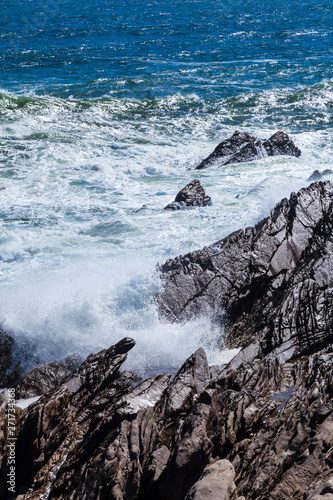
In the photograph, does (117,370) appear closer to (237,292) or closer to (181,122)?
(237,292)

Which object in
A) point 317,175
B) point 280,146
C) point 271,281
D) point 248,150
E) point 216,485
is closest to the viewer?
point 216,485

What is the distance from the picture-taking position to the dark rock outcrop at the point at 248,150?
21.0 meters

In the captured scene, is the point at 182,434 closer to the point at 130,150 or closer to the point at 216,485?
the point at 216,485

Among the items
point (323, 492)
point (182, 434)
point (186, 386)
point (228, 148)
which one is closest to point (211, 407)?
point (182, 434)

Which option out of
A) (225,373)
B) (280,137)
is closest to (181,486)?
(225,373)

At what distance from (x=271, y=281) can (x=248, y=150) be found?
11386 millimetres

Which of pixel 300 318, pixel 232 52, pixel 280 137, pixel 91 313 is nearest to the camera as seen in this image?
pixel 300 318

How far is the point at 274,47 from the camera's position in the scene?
40188 millimetres

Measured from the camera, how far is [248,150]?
69.5ft

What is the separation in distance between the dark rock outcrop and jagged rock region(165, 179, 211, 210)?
151 inches

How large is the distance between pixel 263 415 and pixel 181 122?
20.6 m

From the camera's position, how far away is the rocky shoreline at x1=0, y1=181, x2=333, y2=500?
20.3 ft

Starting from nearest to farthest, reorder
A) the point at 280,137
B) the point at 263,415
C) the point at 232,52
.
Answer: the point at 263,415 < the point at 280,137 < the point at 232,52

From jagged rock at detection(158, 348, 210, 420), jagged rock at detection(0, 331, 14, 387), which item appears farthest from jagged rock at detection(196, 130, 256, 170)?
jagged rock at detection(158, 348, 210, 420)
